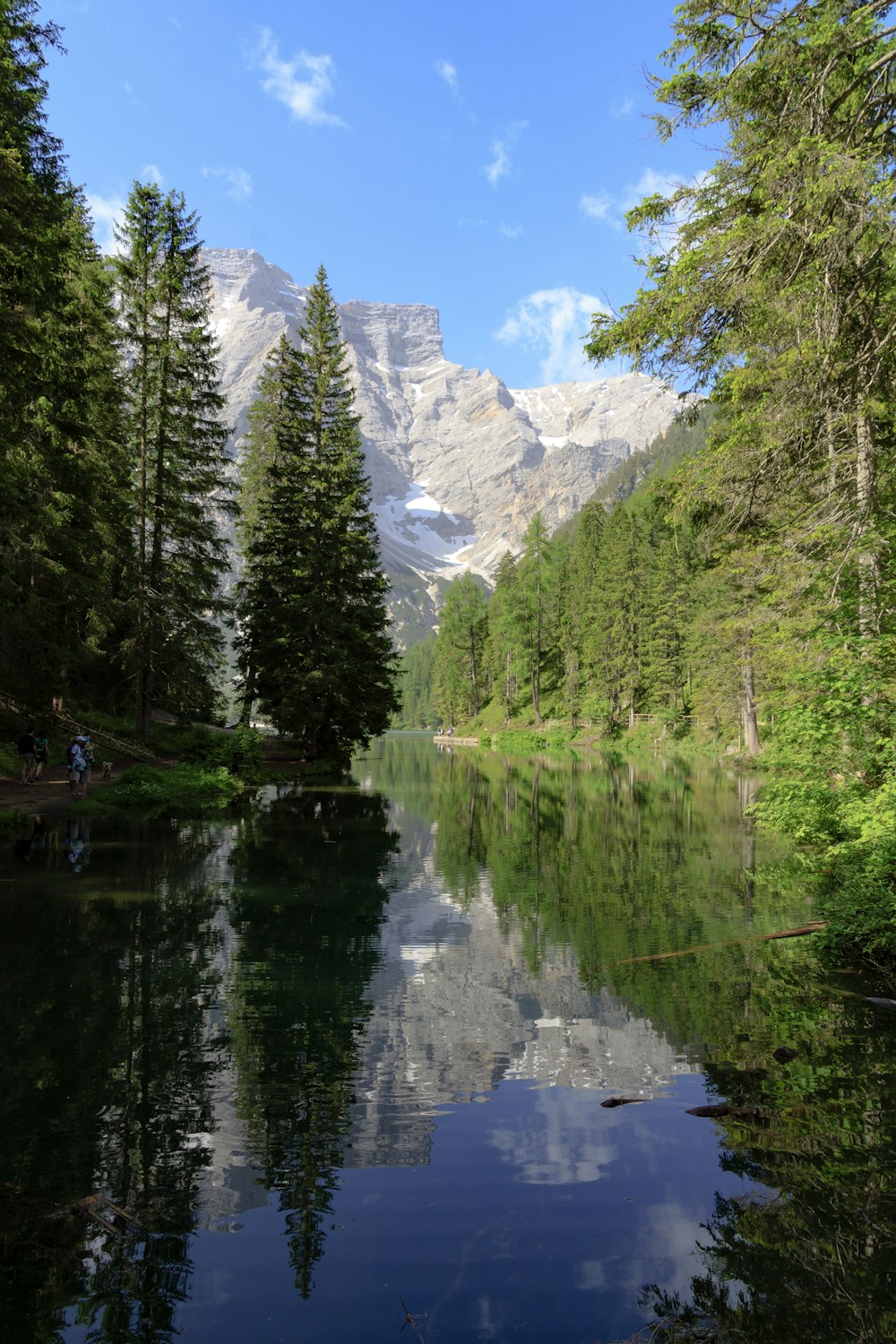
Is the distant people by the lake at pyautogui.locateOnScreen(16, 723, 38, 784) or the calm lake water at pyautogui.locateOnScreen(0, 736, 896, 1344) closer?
the calm lake water at pyautogui.locateOnScreen(0, 736, 896, 1344)

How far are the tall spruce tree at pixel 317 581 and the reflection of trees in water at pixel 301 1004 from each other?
15.7 metres

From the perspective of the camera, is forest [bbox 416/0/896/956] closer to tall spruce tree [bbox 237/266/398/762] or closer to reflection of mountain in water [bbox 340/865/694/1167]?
reflection of mountain in water [bbox 340/865/694/1167]

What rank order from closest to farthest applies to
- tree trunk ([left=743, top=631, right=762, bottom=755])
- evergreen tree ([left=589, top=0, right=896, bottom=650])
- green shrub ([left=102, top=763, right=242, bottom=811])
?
evergreen tree ([left=589, top=0, right=896, bottom=650]) → green shrub ([left=102, top=763, right=242, bottom=811]) → tree trunk ([left=743, top=631, right=762, bottom=755])

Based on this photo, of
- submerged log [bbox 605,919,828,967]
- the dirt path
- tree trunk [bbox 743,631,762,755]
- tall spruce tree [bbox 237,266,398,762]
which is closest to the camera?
submerged log [bbox 605,919,828,967]

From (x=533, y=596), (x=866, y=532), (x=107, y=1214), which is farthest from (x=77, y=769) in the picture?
(x=533, y=596)

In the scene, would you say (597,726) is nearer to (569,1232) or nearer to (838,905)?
(838,905)

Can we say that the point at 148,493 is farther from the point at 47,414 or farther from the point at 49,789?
the point at 49,789

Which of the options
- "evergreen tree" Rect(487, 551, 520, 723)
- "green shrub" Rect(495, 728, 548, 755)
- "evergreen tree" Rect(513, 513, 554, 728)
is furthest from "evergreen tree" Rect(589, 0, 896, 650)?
"evergreen tree" Rect(487, 551, 520, 723)

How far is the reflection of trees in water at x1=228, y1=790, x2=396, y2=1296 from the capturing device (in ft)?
17.5

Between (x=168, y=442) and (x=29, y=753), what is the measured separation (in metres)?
13.8

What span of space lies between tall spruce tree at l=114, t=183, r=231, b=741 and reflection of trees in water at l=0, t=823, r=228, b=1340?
18991 millimetres

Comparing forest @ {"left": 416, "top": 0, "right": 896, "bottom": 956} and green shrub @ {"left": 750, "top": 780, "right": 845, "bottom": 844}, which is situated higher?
forest @ {"left": 416, "top": 0, "right": 896, "bottom": 956}

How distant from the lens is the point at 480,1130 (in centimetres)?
602

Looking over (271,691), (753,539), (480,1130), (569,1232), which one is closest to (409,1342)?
(569,1232)
